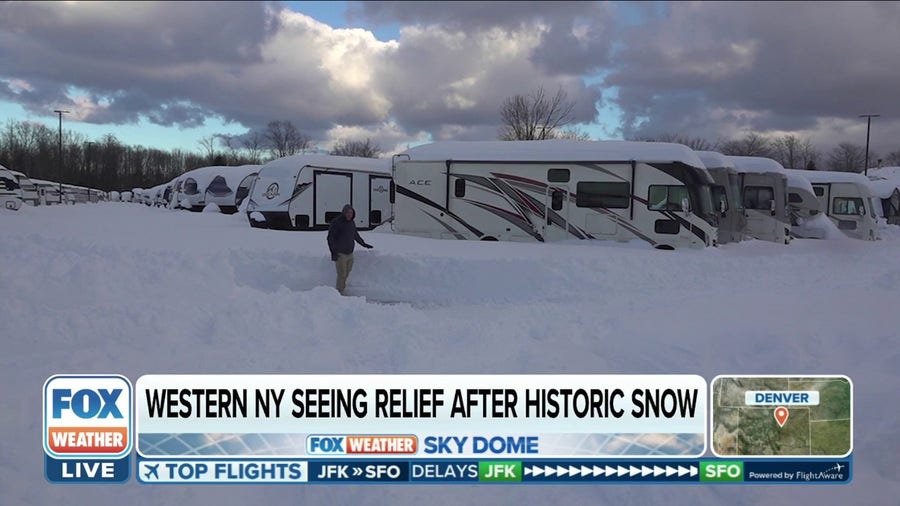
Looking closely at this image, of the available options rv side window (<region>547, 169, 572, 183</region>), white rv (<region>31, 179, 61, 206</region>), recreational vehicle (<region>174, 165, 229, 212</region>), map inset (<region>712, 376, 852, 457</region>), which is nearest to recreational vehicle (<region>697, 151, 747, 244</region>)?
rv side window (<region>547, 169, 572, 183</region>)

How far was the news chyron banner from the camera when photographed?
408cm

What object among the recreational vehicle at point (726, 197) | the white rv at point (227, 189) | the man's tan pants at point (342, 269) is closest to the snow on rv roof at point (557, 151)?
the recreational vehicle at point (726, 197)

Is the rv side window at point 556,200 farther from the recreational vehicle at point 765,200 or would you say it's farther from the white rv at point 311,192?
the recreational vehicle at point 765,200

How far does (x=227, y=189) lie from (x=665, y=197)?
92.4 ft

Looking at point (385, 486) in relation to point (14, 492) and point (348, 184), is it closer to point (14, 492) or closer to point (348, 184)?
point (14, 492)

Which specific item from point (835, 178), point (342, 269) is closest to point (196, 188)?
point (342, 269)

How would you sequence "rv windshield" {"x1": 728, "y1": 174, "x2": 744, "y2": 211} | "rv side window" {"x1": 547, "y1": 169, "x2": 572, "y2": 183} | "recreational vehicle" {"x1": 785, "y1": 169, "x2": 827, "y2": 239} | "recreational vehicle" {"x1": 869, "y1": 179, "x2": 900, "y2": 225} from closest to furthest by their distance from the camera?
"rv side window" {"x1": 547, "y1": 169, "x2": 572, "y2": 183} < "rv windshield" {"x1": 728, "y1": 174, "x2": 744, "y2": 211} < "recreational vehicle" {"x1": 785, "y1": 169, "x2": 827, "y2": 239} < "recreational vehicle" {"x1": 869, "y1": 179, "x2": 900, "y2": 225}

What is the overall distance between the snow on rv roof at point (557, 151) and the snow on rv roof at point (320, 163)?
14.6ft

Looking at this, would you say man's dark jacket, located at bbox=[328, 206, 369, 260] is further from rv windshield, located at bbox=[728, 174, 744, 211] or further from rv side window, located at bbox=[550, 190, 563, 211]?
rv windshield, located at bbox=[728, 174, 744, 211]

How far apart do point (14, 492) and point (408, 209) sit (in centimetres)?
1429

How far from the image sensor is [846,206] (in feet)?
83.5

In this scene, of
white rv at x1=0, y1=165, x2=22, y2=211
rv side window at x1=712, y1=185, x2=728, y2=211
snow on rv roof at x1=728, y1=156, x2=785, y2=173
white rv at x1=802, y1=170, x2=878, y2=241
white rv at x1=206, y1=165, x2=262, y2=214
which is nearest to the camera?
rv side window at x1=712, y1=185, x2=728, y2=211

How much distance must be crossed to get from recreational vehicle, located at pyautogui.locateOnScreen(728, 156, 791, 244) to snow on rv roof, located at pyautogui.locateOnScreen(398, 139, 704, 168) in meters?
6.25

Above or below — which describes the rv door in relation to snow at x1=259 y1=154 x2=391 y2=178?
below
